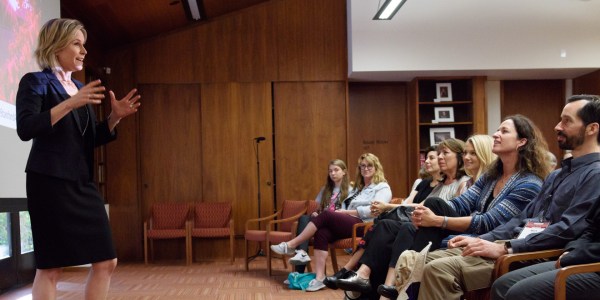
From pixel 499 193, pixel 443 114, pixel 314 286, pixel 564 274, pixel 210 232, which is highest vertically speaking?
pixel 443 114

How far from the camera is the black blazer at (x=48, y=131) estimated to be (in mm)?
2125

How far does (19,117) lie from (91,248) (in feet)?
1.71

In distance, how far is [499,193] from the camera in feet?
10.8

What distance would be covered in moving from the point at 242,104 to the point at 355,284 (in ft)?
16.0

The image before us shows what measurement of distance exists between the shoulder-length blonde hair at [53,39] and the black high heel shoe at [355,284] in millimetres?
2262

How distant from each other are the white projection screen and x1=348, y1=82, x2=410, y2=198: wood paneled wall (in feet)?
15.6

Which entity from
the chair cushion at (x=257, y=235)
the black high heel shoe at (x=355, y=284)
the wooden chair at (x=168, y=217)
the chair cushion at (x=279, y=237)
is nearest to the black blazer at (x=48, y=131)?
the black high heel shoe at (x=355, y=284)

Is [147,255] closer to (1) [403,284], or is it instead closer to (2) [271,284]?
(2) [271,284]

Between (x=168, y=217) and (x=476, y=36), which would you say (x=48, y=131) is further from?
(x=476, y=36)

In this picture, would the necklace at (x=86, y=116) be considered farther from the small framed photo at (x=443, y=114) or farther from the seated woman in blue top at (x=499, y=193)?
the small framed photo at (x=443, y=114)

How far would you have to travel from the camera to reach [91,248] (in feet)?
7.41

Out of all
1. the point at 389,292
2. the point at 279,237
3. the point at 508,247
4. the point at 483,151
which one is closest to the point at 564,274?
the point at 508,247

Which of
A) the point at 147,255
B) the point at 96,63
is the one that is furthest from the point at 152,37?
the point at 147,255

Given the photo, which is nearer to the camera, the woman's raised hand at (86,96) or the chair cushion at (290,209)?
the woman's raised hand at (86,96)
